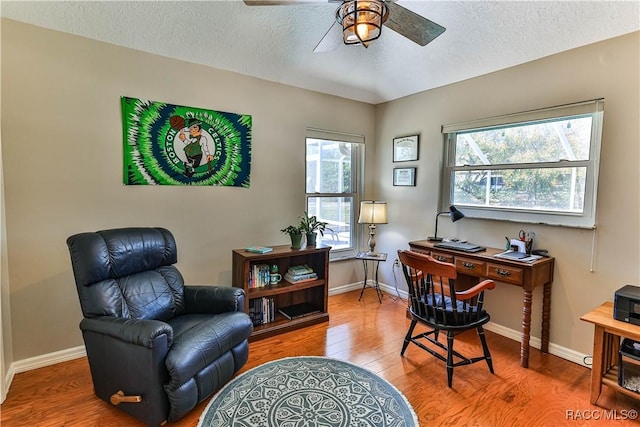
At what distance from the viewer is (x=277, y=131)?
3.43 metres

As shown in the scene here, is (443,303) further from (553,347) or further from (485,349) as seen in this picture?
(553,347)

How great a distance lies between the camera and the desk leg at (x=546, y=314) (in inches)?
103

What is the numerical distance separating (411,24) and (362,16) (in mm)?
375

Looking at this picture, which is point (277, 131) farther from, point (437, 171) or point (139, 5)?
point (437, 171)

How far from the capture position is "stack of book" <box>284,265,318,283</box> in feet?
10.3

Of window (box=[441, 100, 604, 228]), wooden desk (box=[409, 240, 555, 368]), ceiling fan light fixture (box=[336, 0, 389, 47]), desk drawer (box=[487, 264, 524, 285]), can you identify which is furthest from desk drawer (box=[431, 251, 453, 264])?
ceiling fan light fixture (box=[336, 0, 389, 47])

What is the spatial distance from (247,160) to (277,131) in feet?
1.57

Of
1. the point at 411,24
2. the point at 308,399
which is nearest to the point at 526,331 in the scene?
the point at 308,399

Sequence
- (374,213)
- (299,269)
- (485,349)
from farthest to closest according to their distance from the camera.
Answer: (374,213) < (299,269) < (485,349)

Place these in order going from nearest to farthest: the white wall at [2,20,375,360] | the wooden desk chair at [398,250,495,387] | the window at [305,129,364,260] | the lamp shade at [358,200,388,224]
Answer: the wooden desk chair at [398,250,495,387] < the white wall at [2,20,375,360] < the lamp shade at [358,200,388,224] < the window at [305,129,364,260]

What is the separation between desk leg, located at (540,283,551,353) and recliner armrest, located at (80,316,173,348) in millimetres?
2793

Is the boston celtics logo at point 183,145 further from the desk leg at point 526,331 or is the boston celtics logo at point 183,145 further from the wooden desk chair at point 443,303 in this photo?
the desk leg at point 526,331

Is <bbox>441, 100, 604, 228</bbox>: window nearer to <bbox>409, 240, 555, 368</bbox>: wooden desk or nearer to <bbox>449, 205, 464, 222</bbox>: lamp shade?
<bbox>449, 205, 464, 222</bbox>: lamp shade

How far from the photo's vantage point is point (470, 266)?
9.01 feet
